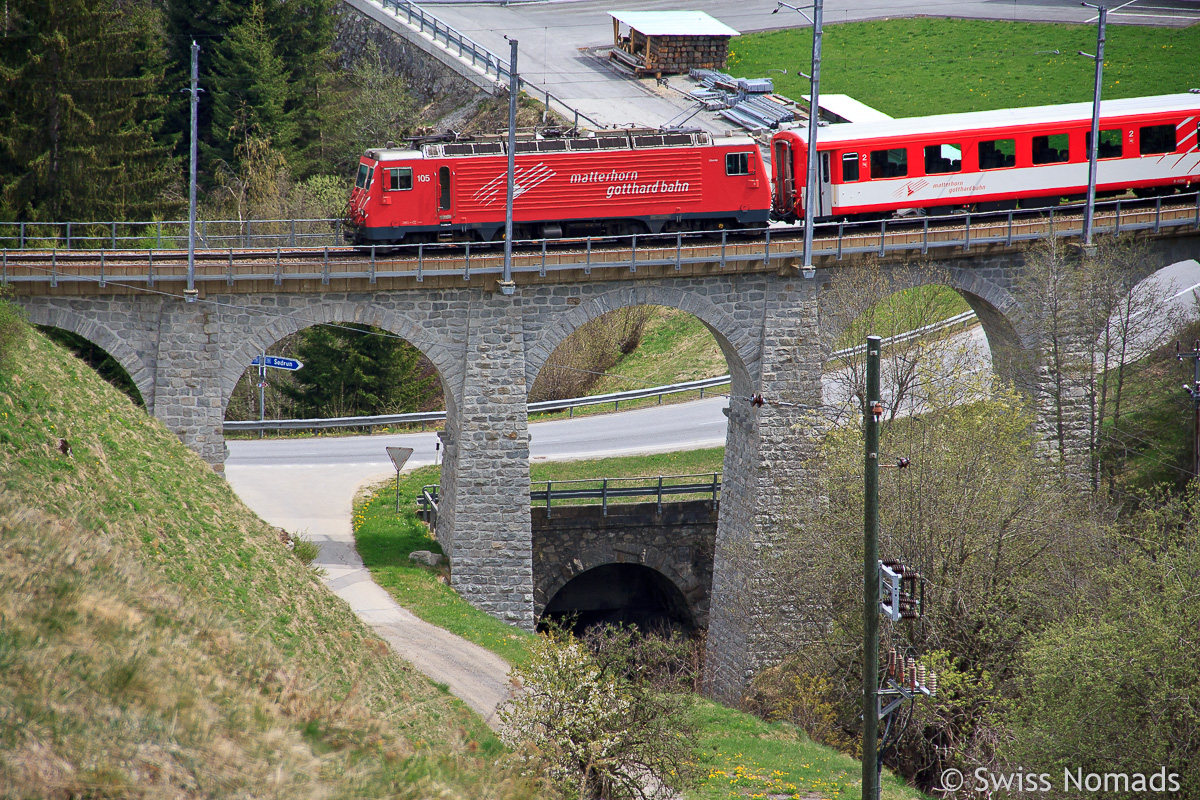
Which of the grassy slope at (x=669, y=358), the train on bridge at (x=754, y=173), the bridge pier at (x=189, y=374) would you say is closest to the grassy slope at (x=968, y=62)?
the grassy slope at (x=669, y=358)

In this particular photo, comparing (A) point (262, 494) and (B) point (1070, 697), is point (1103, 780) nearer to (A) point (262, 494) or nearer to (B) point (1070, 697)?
(B) point (1070, 697)

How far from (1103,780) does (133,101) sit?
3284 centimetres

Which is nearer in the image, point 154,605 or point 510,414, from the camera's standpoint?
point 154,605

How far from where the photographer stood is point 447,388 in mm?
27891

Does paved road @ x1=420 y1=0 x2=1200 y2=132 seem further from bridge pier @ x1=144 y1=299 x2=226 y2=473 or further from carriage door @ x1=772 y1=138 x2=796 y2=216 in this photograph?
bridge pier @ x1=144 y1=299 x2=226 y2=473

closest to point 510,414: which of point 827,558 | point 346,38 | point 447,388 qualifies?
point 447,388

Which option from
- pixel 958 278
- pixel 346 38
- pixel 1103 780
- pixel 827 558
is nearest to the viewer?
pixel 1103 780

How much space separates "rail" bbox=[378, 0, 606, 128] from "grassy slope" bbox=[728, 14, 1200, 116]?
1143cm

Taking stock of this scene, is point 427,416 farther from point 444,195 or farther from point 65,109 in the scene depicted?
point 65,109

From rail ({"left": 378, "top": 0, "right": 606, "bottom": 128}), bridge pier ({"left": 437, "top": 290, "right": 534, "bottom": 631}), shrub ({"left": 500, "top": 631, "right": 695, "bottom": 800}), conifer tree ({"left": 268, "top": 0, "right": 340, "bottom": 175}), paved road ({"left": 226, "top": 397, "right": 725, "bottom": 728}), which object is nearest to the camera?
shrub ({"left": 500, "top": 631, "right": 695, "bottom": 800})

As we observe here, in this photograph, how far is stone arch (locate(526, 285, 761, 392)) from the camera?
28.0m

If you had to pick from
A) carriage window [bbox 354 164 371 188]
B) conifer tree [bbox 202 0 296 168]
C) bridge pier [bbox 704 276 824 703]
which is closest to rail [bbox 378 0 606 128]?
conifer tree [bbox 202 0 296 168]

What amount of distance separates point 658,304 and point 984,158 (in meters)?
10.6

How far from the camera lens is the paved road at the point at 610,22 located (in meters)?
53.6
